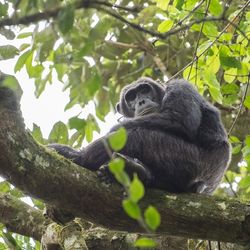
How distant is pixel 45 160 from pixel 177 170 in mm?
1485

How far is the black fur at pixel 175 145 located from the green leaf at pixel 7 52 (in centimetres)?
174

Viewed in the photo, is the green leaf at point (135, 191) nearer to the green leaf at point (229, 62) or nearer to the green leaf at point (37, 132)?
the green leaf at point (229, 62)

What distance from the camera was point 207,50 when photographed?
6379mm

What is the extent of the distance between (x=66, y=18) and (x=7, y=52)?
1.45m

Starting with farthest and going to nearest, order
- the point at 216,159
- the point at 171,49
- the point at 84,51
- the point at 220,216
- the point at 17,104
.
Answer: the point at 171,49, the point at 216,159, the point at 220,216, the point at 17,104, the point at 84,51

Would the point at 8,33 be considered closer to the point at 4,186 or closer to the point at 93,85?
the point at 93,85

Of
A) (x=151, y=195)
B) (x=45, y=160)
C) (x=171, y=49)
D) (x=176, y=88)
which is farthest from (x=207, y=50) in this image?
(x=171, y=49)

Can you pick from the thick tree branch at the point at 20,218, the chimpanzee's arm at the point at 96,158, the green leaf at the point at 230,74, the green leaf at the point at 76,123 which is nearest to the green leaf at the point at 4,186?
the thick tree branch at the point at 20,218

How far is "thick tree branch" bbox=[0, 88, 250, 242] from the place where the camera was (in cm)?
444

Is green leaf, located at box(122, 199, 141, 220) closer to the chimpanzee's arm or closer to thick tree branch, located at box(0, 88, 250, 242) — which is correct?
thick tree branch, located at box(0, 88, 250, 242)

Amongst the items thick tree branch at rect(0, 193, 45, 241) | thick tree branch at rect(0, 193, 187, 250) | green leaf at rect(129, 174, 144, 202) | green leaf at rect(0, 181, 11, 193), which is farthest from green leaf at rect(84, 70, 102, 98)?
green leaf at rect(0, 181, 11, 193)

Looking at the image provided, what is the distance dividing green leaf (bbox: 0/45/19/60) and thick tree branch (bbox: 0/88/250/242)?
0.63 metres

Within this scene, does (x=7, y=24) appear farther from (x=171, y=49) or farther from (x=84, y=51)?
(x=171, y=49)

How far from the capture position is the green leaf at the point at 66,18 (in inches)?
92.7
